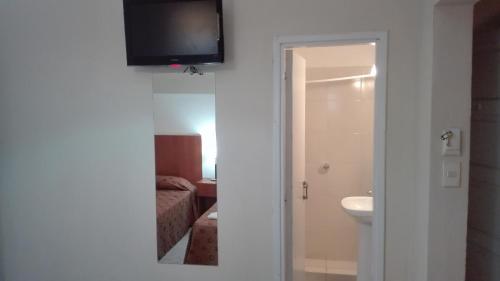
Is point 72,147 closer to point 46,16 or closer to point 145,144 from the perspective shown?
point 145,144

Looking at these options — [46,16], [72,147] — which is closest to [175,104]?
[72,147]

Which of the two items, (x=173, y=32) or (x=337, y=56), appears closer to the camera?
(x=173, y=32)

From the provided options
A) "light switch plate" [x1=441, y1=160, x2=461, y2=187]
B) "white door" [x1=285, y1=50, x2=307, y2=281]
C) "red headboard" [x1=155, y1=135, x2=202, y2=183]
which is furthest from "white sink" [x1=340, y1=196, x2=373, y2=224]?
"red headboard" [x1=155, y1=135, x2=202, y2=183]

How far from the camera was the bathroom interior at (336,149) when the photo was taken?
3.10 meters

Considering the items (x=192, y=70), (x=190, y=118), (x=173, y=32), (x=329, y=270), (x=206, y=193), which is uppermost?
(x=173, y=32)

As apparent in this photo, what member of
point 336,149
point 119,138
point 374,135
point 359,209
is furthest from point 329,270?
point 119,138

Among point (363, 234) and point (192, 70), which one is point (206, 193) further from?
A: point (363, 234)

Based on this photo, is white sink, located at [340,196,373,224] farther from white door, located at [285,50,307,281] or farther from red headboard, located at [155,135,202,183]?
red headboard, located at [155,135,202,183]

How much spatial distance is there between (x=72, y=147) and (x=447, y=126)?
7.44ft

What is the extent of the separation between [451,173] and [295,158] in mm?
1004

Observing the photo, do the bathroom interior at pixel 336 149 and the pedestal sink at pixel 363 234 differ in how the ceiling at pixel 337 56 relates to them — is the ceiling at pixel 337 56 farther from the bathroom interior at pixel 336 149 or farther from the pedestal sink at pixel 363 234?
the pedestal sink at pixel 363 234

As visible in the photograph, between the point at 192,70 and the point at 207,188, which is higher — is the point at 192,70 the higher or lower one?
the higher one

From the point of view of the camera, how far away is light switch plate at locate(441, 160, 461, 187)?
1641 millimetres

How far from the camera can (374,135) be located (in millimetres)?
1898
